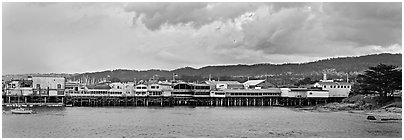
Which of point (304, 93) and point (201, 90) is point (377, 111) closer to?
point (304, 93)

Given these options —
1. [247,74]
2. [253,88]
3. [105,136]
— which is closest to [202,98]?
[253,88]

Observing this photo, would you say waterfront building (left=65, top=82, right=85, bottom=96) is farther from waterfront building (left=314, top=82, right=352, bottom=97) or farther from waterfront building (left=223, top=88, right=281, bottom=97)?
waterfront building (left=314, top=82, right=352, bottom=97)

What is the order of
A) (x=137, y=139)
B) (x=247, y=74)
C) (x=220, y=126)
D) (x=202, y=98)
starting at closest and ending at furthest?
(x=137, y=139), (x=220, y=126), (x=202, y=98), (x=247, y=74)

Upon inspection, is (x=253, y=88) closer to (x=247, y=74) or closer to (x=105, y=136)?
(x=105, y=136)

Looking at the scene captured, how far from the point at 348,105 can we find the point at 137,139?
1042 inches

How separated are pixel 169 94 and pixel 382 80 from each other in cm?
1899

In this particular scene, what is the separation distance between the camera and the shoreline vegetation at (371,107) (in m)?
32.8

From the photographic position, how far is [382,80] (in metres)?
41.2

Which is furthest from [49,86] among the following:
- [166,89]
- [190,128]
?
[190,128]

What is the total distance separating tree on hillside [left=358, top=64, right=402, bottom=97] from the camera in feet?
133

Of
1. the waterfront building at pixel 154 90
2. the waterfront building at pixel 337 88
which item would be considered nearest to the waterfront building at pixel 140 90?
the waterfront building at pixel 154 90

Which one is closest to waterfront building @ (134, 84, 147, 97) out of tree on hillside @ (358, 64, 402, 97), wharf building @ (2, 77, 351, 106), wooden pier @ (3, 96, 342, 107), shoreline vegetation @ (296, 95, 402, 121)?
wharf building @ (2, 77, 351, 106)

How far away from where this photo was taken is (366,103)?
41.8 m

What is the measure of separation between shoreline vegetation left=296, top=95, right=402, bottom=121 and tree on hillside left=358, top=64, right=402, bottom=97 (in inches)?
28.0
